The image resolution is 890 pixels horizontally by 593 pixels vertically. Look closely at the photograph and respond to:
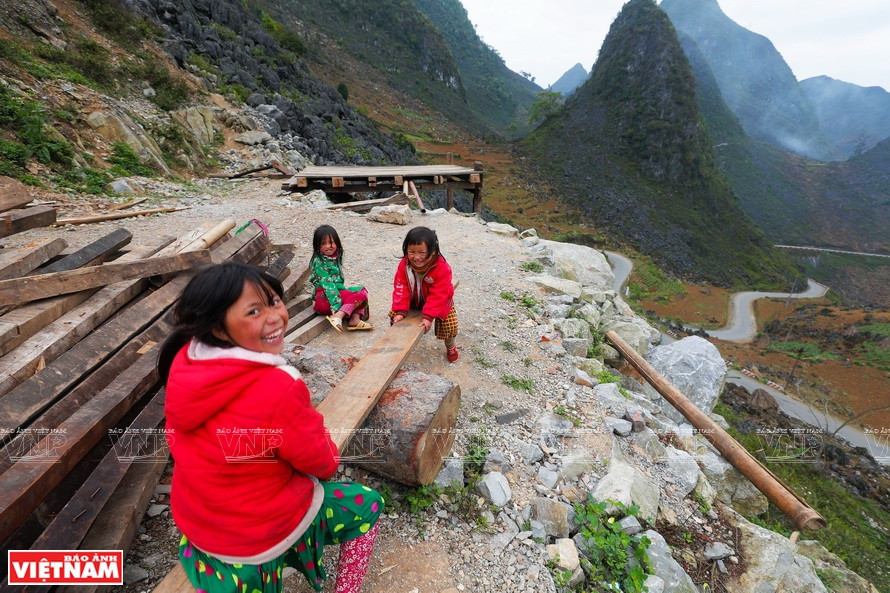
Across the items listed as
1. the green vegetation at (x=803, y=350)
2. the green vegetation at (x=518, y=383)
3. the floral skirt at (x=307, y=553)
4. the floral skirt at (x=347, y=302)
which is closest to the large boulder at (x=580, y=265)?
the green vegetation at (x=518, y=383)

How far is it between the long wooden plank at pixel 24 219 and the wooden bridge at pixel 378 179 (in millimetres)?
5897

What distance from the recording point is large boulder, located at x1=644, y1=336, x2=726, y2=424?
5.96 metres

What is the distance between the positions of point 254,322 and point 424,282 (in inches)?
95.1

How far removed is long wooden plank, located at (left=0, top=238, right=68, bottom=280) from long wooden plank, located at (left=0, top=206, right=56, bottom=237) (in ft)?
5.74

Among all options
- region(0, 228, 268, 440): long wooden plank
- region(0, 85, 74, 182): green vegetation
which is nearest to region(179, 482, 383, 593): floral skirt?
region(0, 228, 268, 440): long wooden plank

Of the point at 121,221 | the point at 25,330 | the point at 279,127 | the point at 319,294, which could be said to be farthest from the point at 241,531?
the point at 279,127

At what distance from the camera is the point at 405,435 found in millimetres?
2238

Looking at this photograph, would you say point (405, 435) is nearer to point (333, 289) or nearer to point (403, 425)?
point (403, 425)

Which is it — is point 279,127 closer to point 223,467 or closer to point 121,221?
point 121,221

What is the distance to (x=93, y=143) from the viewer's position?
905 cm

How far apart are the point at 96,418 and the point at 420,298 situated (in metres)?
2.47

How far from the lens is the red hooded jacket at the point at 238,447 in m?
1.22

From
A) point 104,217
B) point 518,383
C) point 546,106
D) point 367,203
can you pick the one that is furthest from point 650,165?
point 104,217

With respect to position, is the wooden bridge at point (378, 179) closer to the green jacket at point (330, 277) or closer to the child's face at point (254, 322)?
the green jacket at point (330, 277)
